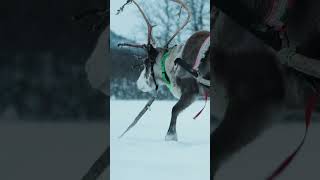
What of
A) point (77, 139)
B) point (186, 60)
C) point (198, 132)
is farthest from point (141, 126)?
point (77, 139)

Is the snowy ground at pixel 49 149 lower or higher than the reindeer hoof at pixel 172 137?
higher

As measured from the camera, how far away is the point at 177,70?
4.44m

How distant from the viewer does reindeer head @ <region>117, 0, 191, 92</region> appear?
15.0 ft

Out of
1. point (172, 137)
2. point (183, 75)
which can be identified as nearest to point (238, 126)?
point (183, 75)

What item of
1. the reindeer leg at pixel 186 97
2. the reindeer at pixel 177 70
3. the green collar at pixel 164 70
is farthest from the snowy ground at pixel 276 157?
the green collar at pixel 164 70

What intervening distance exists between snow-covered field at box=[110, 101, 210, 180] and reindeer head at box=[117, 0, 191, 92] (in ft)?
0.90

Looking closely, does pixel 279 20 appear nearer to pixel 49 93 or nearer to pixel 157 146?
pixel 49 93

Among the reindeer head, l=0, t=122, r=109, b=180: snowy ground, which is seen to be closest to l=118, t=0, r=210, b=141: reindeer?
the reindeer head

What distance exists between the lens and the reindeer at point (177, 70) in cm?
414

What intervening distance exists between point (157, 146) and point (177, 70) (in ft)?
2.73

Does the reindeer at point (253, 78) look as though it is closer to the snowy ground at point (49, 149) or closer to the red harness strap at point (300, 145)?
the red harness strap at point (300, 145)

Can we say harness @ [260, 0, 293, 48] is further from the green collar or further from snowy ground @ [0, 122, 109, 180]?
the green collar

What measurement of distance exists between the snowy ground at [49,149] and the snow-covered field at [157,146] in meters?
1.73

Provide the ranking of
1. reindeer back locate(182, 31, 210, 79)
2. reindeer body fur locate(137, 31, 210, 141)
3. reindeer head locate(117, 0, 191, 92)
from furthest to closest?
1. reindeer head locate(117, 0, 191, 92)
2. reindeer body fur locate(137, 31, 210, 141)
3. reindeer back locate(182, 31, 210, 79)
